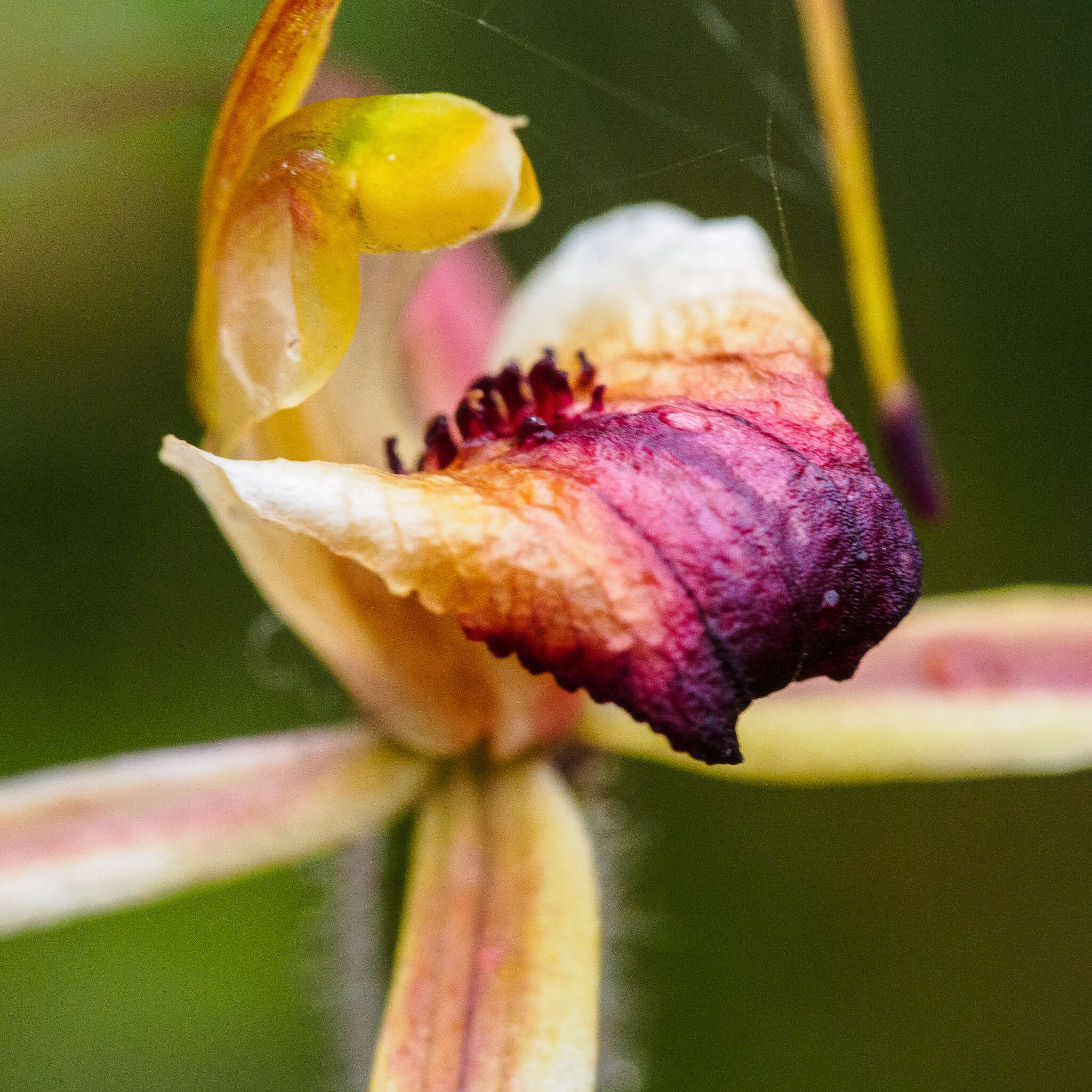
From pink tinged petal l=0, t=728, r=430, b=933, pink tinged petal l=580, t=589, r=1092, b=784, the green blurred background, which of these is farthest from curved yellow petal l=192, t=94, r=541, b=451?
the green blurred background

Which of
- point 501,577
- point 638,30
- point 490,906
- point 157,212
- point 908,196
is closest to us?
point 501,577

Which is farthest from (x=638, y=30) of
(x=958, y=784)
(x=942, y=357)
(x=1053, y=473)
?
(x=958, y=784)

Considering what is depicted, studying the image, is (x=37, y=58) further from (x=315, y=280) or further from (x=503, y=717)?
(x=503, y=717)

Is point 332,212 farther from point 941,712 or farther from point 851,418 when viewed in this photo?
point 851,418

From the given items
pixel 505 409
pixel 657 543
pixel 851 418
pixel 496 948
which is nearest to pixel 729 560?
pixel 657 543

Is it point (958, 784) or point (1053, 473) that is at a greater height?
point (1053, 473)

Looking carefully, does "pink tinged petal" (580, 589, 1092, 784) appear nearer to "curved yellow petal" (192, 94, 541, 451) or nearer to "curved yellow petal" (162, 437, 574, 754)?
"curved yellow petal" (162, 437, 574, 754)
